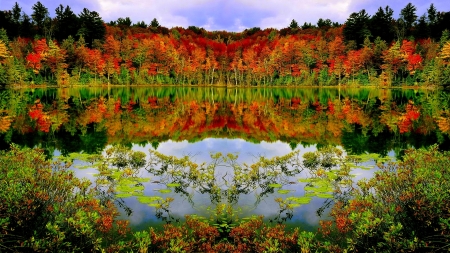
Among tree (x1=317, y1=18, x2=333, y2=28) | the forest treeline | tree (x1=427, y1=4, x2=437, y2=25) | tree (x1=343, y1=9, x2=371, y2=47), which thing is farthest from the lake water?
tree (x1=317, y1=18, x2=333, y2=28)

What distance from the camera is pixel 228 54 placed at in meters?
77.2

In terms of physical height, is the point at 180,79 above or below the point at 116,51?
below

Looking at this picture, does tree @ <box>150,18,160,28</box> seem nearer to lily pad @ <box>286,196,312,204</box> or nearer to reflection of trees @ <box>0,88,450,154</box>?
reflection of trees @ <box>0,88,450,154</box>

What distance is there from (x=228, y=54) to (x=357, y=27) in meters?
26.1

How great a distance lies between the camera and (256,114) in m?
25.1

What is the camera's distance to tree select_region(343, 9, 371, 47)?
221 feet

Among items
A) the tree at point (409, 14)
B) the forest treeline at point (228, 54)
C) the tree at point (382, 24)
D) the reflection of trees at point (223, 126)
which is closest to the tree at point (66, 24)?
the forest treeline at point (228, 54)

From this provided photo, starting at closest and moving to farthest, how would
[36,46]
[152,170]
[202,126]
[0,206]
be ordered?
[0,206], [152,170], [202,126], [36,46]

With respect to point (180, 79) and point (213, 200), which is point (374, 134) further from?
point (180, 79)

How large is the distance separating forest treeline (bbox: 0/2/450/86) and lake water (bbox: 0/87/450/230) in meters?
34.3

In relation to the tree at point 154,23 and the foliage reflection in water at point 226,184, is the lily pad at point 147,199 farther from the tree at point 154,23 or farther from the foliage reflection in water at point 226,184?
the tree at point 154,23

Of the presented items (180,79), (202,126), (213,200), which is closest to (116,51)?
(180,79)

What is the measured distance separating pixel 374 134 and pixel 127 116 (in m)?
14.8

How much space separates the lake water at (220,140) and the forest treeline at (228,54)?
34.3 meters
